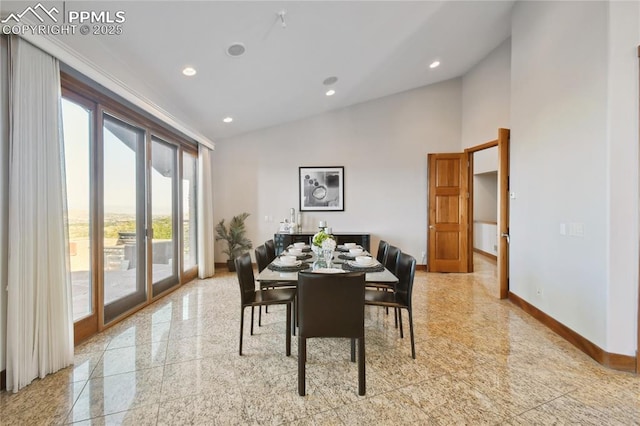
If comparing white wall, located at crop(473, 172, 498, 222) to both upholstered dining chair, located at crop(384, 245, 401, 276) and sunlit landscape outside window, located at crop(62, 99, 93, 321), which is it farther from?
sunlit landscape outside window, located at crop(62, 99, 93, 321)

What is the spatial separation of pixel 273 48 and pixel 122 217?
2.64 m

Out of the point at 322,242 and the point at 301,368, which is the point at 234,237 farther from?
the point at 301,368

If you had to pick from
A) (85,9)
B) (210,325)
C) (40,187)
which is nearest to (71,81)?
(85,9)

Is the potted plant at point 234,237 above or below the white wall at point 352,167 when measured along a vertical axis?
below

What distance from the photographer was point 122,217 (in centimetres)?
341

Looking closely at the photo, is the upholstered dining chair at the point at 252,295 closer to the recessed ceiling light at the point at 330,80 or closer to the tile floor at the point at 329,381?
the tile floor at the point at 329,381

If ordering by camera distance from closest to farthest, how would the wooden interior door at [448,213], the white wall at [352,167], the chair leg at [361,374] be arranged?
1. the chair leg at [361,374]
2. the wooden interior door at [448,213]
3. the white wall at [352,167]

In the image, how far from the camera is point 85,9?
2.19 m

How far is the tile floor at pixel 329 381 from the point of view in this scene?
1.79m

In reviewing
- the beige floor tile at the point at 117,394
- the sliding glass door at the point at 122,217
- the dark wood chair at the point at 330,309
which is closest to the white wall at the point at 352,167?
the sliding glass door at the point at 122,217

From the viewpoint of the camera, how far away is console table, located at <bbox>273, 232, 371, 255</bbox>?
17.8 feet

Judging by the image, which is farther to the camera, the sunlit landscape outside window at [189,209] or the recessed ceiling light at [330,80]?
the sunlit landscape outside window at [189,209]

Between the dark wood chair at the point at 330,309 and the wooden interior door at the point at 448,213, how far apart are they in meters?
4.16

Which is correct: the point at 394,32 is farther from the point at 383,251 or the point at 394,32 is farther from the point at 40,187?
the point at 40,187
